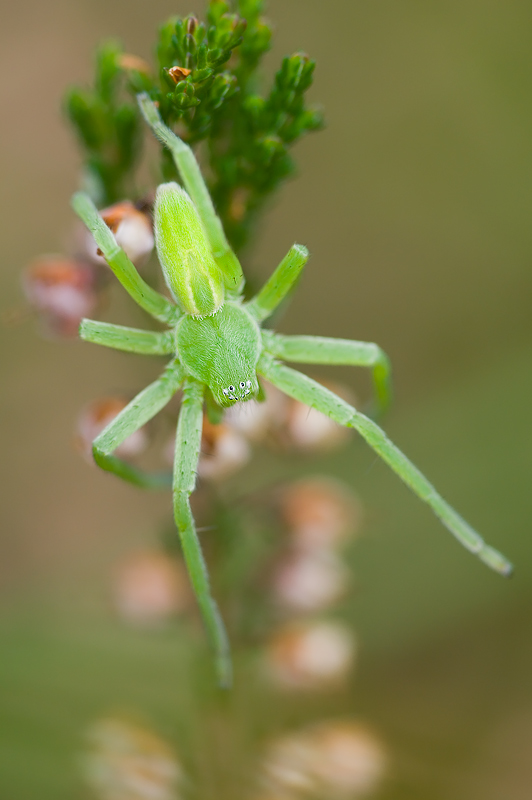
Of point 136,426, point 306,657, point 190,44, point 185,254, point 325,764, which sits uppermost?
point 190,44

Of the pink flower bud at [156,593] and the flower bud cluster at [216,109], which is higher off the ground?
the flower bud cluster at [216,109]

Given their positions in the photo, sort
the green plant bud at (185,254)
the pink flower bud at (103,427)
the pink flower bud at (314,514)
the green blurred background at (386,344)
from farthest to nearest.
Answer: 1. the green blurred background at (386,344)
2. the pink flower bud at (314,514)
3. the pink flower bud at (103,427)
4. the green plant bud at (185,254)

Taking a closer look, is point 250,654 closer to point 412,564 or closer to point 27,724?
point 27,724

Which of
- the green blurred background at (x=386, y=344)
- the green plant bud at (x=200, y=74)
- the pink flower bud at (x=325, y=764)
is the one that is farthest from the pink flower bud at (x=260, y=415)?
the green blurred background at (x=386, y=344)

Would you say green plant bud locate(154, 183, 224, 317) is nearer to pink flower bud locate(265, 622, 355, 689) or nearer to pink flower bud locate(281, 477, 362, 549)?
pink flower bud locate(281, 477, 362, 549)

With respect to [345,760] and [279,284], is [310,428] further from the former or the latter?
[345,760]

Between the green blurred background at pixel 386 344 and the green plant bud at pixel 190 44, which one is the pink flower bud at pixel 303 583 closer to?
the green blurred background at pixel 386 344

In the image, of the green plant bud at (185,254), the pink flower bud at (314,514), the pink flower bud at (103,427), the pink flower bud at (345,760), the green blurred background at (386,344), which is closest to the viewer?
the green plant bud at (185,254)

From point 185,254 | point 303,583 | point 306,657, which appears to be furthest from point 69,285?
point 306,657
